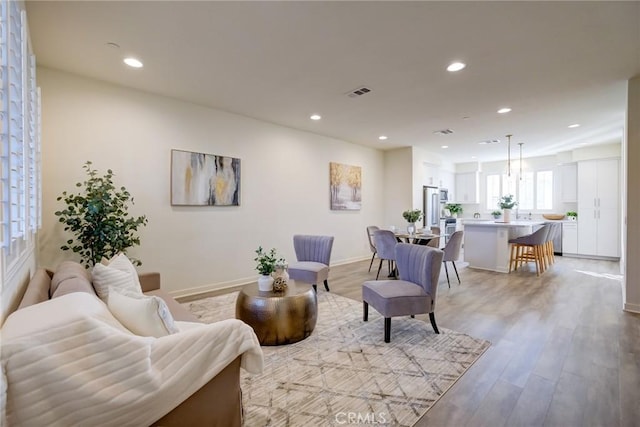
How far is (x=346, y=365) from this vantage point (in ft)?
7.74

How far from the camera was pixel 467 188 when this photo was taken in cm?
960

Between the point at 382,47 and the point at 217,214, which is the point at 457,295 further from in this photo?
the point at 217,214

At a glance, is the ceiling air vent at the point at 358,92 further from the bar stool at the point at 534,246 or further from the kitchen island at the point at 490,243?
the bar stool at the point at 534,246

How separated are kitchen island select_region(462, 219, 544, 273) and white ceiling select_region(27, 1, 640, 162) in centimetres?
216

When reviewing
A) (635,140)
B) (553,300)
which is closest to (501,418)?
(553,300)

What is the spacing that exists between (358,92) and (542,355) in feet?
11.2

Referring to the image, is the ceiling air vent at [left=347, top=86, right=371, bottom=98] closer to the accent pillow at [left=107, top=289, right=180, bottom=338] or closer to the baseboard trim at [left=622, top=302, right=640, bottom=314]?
the accent pillow at [left=107, top=289, right=180, bottom=338]

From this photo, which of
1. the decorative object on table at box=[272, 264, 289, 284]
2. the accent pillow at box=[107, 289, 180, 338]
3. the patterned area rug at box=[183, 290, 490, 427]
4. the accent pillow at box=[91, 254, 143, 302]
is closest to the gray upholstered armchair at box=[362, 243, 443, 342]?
the patterned area rug at box=[183, 290, 490, 427]

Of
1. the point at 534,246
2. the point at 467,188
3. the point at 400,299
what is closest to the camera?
the point at 400,299

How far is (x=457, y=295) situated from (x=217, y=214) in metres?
3.76

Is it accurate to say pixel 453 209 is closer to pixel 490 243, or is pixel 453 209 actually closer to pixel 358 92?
pixel 490 243

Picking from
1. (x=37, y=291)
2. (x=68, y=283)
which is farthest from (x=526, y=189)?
(x=37, y=291)

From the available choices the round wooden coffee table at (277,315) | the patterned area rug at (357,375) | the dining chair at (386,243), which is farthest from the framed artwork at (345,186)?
the round wooden coffee table at (277,315)

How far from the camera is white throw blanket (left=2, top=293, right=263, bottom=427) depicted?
38.0 inches
